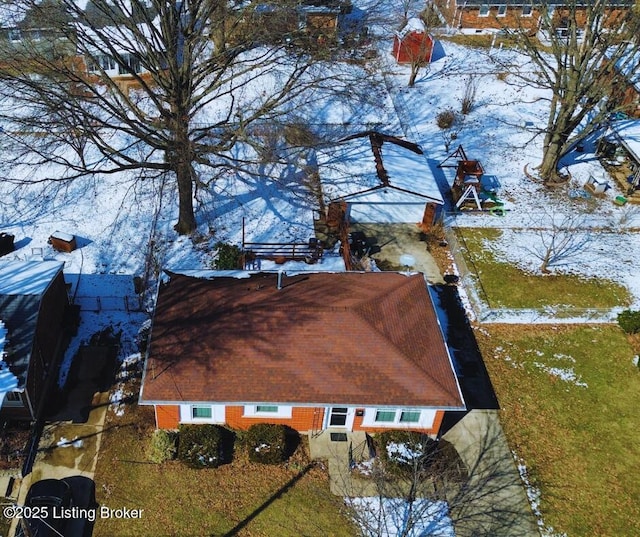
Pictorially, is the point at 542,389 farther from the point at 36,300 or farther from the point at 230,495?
the point at 36,300

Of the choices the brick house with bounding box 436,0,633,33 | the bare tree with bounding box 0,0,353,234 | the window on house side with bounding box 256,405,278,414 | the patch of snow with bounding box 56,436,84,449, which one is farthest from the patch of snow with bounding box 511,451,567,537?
the brick house with bounding box 436,0,633,33

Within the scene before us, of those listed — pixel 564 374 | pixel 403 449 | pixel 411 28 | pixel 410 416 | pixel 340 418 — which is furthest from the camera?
pixel 411 28

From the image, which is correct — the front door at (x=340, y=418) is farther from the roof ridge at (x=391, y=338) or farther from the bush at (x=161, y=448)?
the bush at (x=161, y=448)

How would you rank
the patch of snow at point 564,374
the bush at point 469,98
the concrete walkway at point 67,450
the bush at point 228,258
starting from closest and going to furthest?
1. the concrete walkway at point 67,450
2. the patch of snow at point 564,374
3. the bush at point 228,258
4. the bush at point 469,98

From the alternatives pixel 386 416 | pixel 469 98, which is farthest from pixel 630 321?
pixel 469 98

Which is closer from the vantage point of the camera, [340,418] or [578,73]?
[340,418]

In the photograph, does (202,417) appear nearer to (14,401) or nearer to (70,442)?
(70,442)

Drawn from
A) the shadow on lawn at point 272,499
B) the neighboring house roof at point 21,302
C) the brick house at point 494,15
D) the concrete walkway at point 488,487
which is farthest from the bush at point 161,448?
the brick house at point 494,15
